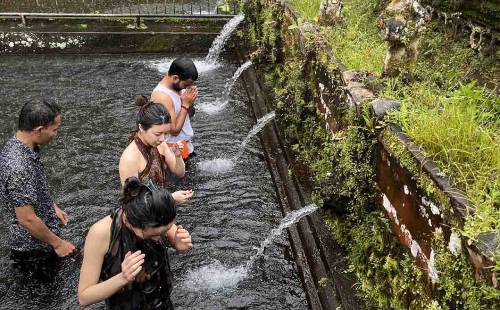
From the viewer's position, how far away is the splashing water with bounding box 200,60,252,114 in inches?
337

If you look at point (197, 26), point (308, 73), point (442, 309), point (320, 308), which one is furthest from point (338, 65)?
point (197, 26)

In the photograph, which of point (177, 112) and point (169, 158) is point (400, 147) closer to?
point (169, 158)

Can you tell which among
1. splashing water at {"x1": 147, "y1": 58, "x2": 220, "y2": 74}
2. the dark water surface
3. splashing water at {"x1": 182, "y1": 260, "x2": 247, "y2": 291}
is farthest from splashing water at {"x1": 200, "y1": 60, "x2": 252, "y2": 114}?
splashing water at {"x1": 182, "y1": 260, "x2": 247, "y2": 291}

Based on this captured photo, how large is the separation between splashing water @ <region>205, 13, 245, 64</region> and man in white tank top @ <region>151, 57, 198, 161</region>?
19.2 feet

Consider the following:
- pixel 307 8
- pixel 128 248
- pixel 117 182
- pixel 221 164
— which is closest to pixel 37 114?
pixel 128 248

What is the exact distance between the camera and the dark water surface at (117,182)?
178 inches

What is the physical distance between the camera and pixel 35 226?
12.7 feet

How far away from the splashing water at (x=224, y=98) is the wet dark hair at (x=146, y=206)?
576cm

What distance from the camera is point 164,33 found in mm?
11367

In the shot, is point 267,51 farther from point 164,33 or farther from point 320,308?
point 320,308

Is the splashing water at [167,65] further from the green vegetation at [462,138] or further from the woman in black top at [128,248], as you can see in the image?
the woman in black top at [128,248]

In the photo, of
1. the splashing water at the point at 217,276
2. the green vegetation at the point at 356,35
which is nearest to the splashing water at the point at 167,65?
the green vegetation at the point at 356,35

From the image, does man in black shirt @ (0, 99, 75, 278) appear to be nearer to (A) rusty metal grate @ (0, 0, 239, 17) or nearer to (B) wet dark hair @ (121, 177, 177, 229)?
(B) wet dark hair @ (121, 177, 177, 229)

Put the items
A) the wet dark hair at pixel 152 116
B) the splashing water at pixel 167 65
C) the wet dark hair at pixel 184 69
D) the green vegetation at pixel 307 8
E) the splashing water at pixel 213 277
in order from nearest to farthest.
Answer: the wet dark hair at pixel 152 116, the splashing water at pixel 213 277, the wet dark hair at pixel 184 69, the green vegetation at pixel 307 8, the splashing water at pixel 167 65
